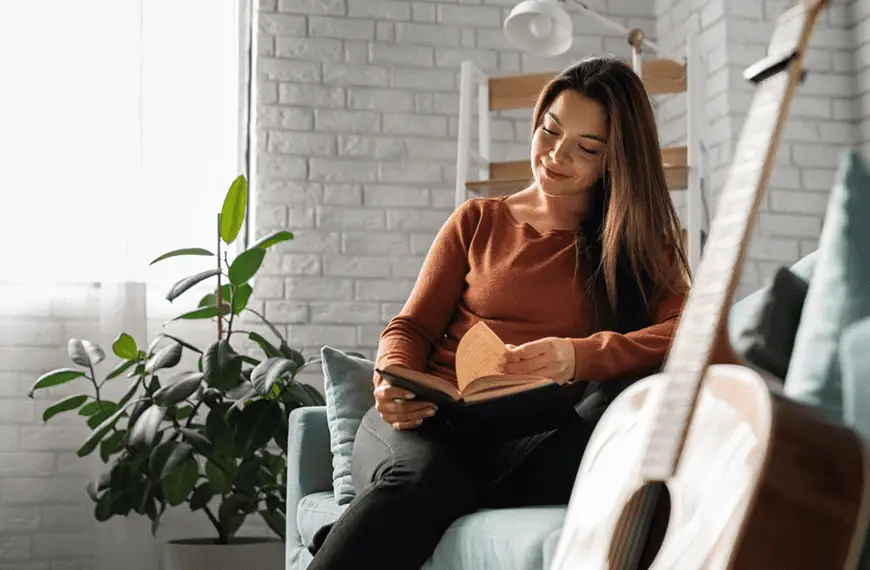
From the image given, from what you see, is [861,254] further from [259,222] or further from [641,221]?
[259,222]

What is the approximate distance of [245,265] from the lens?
9.61ft

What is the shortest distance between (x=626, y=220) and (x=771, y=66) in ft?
3.16

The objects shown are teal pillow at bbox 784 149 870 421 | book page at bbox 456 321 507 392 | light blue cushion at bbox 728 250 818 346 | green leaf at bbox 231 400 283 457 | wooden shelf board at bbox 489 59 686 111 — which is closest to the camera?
teal pillow at bbox 784 149 870 421

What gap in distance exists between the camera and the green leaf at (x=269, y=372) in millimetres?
2639

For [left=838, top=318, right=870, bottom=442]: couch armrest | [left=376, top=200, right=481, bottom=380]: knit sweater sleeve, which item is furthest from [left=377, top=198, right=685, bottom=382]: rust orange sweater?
[left=838, top=318, right=870, bottom=442]: couch armrest

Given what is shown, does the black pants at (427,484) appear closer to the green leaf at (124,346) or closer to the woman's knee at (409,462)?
the woman's knee at (409,462)

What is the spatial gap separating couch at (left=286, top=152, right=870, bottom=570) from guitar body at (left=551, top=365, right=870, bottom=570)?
51mm

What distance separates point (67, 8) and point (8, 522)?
1576 mm

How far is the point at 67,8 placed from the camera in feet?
10.9

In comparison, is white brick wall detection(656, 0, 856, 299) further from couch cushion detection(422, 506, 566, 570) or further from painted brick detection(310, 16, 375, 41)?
couch cushion detection(422, 506, 566, 570)

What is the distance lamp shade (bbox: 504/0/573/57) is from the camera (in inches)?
112

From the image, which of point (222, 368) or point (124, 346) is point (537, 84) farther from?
point (124, 346)

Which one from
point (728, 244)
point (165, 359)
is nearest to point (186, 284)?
point (165, 359)

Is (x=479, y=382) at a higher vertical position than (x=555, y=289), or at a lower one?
lower
